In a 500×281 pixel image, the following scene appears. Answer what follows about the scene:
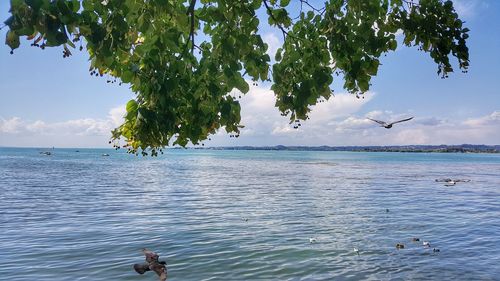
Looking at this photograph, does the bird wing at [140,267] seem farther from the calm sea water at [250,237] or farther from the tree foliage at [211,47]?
the calm sea water at [250,237]

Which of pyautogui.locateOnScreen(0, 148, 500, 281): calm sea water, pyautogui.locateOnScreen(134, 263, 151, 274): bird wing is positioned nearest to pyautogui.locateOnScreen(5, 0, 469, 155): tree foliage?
pyautogui.locateOnScreen(134, 263, 151, 274): bird wing

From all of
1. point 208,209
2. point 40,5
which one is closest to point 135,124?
point 40,5

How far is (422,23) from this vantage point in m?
5.14

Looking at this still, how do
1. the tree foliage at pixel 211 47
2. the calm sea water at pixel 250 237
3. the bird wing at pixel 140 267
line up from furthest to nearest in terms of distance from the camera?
the calm sea water at pixel 250 237, the bird wing at pixel 140 267, the tree foliage at pixel 211 47

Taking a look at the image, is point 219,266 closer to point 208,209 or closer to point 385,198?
point 208,209

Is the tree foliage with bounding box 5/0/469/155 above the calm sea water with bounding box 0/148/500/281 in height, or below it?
above

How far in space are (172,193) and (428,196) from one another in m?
25.7

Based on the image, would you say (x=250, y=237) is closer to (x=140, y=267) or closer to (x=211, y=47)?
(x=140, y=267)

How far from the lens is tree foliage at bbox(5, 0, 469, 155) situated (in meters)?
3.71

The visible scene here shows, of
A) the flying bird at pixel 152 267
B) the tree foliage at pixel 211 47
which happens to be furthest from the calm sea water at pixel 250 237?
the tree foliage at pixel 211 47

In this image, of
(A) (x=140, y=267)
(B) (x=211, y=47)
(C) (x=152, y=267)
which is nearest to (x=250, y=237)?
(C) (x=152, y=267)

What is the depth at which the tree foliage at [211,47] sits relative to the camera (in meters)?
3.71

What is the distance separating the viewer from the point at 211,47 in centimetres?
461

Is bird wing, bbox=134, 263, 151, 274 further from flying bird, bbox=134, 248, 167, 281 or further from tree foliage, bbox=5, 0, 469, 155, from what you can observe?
tree foliage, bbox=5, 0, 469, 155
